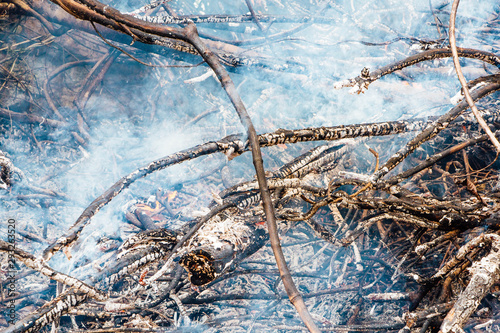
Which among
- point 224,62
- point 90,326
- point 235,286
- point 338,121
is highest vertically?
point 224,62

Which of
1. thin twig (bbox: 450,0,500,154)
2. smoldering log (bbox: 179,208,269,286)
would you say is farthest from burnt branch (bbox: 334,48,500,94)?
smoldering log (bbox: 179,208,269,286)

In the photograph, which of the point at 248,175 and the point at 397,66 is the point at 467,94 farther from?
the point at 248,175

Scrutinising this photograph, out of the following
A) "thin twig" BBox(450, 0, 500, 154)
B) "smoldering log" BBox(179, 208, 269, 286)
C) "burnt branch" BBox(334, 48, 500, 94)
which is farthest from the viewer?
"burnt branch" BBox(334, 48, 500, 94)

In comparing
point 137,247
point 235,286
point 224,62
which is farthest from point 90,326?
point 224,62

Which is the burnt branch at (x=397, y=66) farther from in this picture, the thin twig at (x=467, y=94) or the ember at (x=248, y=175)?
the thin twig at (x=467, y=94)

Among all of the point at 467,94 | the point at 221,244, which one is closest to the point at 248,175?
the point at 221,244

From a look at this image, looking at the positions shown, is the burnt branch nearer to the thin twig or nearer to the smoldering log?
the thin twig

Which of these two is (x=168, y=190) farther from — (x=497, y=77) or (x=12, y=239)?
(x=497, y=77)

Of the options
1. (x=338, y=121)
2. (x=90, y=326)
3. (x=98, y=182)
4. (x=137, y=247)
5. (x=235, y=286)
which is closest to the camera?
(x=137, y=247)
